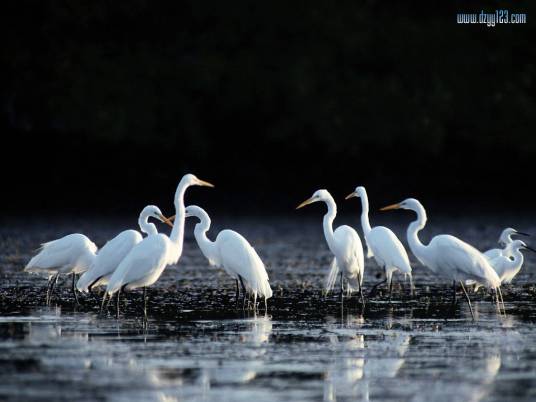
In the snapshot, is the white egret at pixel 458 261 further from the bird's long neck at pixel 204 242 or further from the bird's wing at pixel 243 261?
the bird's long neck at pixel 204 242

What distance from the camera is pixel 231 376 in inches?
342

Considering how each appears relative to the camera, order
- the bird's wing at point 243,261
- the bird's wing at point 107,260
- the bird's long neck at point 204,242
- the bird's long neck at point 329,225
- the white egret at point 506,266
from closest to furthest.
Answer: the bird's wing at point 107,260, the bird's wing at point 243,261, the bird's long neck at point 204,242, the bird's long neck at point 329,225, the white egret at point 506,266

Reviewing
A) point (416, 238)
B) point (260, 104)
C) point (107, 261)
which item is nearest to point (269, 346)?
point (107, 261)

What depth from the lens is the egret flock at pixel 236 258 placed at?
12.5 metres

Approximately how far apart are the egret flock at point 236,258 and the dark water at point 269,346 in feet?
1.08

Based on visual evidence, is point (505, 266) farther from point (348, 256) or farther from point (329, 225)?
point (329, 225)

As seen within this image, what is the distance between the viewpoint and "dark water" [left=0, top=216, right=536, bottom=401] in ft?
26.9

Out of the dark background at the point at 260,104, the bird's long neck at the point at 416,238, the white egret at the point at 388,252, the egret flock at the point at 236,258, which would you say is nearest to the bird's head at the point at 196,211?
the egret flock at the point at 236,258

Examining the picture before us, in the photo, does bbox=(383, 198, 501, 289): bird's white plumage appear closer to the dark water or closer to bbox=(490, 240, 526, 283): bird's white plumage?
the dark water

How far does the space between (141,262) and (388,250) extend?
3.54 m

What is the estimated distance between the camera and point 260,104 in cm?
3369

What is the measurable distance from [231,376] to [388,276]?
6178mm

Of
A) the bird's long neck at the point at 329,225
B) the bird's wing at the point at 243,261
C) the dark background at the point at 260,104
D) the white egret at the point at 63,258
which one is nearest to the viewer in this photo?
the bird's wing at the point at 243,261

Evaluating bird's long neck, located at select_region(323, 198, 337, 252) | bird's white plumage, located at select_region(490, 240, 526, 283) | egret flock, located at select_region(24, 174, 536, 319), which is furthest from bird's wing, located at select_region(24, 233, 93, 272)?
bird's white plumage, located at select_region(490, 240, 526, 283)
